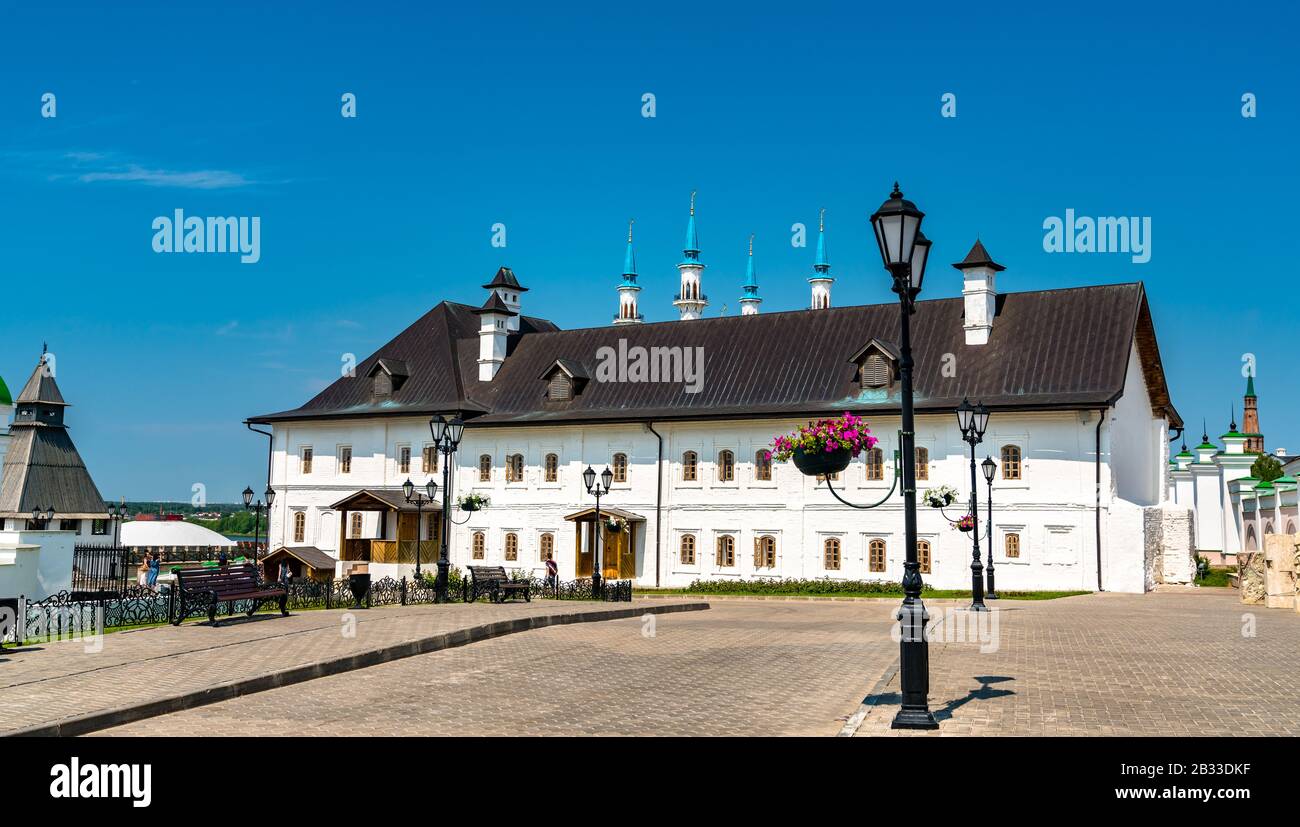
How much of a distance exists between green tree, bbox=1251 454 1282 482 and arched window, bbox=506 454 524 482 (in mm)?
44480

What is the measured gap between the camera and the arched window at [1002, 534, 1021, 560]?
1443 inches

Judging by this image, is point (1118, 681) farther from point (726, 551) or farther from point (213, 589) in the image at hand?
point (726, 551)

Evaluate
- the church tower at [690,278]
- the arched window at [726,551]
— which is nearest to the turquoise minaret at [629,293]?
the church tower at [690,278]

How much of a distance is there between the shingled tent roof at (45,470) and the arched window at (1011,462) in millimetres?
32352

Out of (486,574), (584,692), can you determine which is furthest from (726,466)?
(584,692)

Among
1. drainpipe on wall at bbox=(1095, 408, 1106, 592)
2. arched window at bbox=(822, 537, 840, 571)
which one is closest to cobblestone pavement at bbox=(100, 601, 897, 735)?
drainpipe on wall at bbox=(1095, 408, 1106, 592)

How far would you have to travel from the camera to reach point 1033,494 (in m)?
36.5

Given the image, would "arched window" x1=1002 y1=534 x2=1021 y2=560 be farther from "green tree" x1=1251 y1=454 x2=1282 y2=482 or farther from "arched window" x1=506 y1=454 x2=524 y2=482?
"green tree" x1=1251 y1=454 x2=1282 y2=482

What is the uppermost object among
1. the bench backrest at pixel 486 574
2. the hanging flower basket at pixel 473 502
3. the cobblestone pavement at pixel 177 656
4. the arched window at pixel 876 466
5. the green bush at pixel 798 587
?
the arched window at pixel 876 466

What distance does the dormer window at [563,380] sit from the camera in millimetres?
45938

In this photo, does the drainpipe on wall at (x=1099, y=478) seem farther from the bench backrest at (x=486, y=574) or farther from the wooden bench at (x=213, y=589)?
the wooden bench at (x=213, y=589)

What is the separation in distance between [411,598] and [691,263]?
5856cm

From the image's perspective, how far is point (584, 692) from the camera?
12.3 m
